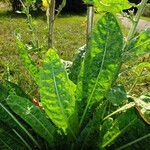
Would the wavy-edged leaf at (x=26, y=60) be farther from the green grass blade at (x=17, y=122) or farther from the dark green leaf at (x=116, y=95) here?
the dark green leaf at (x=116, y=95)

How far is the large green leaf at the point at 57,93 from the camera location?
205 cm

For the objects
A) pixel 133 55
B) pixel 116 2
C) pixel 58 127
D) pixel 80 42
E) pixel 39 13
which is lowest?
pixel 39 13

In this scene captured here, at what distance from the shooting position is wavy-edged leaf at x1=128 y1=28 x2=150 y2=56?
7.09ft

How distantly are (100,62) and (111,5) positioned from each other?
0.99ft

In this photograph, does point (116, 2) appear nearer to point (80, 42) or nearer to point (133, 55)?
point (133, 55)

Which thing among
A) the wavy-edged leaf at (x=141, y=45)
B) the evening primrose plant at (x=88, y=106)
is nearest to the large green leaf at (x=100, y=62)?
the evening primrose plant at (x=88, y=106)

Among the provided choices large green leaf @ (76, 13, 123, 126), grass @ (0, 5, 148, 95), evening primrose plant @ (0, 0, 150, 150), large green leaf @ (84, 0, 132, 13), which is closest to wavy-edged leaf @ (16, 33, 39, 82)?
evening primrose plant @ (0, 0, 150, 150)

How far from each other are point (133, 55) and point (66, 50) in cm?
490

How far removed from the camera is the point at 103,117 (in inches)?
92.0

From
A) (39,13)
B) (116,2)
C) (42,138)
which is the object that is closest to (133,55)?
(116,2)

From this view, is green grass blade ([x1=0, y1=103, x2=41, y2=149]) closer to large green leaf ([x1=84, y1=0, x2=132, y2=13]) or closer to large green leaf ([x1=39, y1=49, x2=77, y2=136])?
large green leaf ([x1=39, y1=49, x2=77, y2=136])

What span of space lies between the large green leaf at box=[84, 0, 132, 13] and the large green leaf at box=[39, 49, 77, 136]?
32 cm

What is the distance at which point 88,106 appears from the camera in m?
2.24

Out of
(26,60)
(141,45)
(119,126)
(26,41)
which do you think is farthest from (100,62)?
(26,41)
